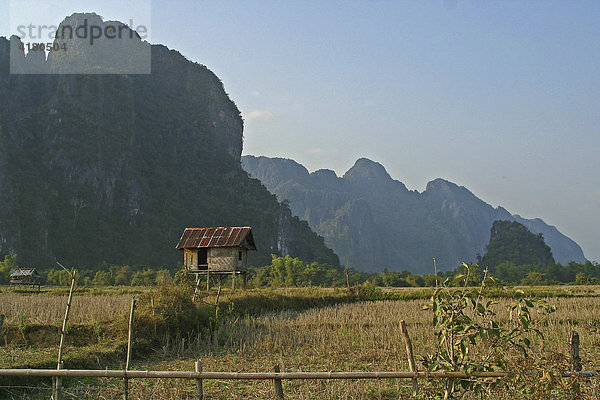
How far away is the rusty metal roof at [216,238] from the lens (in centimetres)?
2459

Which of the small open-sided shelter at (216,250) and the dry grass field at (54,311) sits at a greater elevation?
the small open-sided shelter at (216,250)

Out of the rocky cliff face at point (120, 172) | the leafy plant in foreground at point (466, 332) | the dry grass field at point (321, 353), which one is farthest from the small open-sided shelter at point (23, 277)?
the rocky cliff face at point (120, 172)

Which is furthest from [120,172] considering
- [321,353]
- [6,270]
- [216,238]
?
[321,353]

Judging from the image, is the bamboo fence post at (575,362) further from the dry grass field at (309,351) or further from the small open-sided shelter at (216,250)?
the small open-sided shelter at (216,250)

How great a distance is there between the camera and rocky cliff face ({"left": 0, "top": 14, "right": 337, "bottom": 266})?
67188 mm

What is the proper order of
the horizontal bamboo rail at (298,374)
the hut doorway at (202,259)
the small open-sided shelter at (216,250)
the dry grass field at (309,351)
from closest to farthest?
1. the horizontal bamboo rail at (298,374)
2. the dry grass field at (309,351)
3. the small open-sided shelter at (216,250)
4. the hut doorway at (202,259)

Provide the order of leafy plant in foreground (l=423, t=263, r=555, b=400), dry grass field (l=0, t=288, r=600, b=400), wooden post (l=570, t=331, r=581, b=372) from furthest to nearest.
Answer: dry grass field (l=0, t=288, r=600, b=400)
wooden post (l=570, t=331, r=581, b=372)
leafy plant in foreground (l=423, t=263, r=555, b=400)

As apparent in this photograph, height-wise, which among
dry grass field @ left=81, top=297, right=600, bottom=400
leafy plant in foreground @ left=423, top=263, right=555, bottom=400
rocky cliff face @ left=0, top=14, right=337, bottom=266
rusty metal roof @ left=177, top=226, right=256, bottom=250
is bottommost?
dry grass field @ left=81, top=297, right=600, bottom=400

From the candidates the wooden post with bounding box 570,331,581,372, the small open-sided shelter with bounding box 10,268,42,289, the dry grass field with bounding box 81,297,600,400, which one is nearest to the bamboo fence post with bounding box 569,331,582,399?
the wooden post with bounding box 570,331,581,372

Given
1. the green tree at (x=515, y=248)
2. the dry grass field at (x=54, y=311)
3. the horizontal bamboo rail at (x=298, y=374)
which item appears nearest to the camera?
the horizontal bamboo rail at (x=298, y=374)

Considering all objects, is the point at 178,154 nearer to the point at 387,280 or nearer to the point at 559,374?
the point at 387,280

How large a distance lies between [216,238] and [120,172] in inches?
2394

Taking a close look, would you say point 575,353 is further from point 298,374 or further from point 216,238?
point 216,238

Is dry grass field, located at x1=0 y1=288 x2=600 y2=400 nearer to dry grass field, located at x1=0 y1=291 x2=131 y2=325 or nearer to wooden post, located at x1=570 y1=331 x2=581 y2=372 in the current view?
dry grass field, located at x1=0 y1=291 x2=131 y2=325
